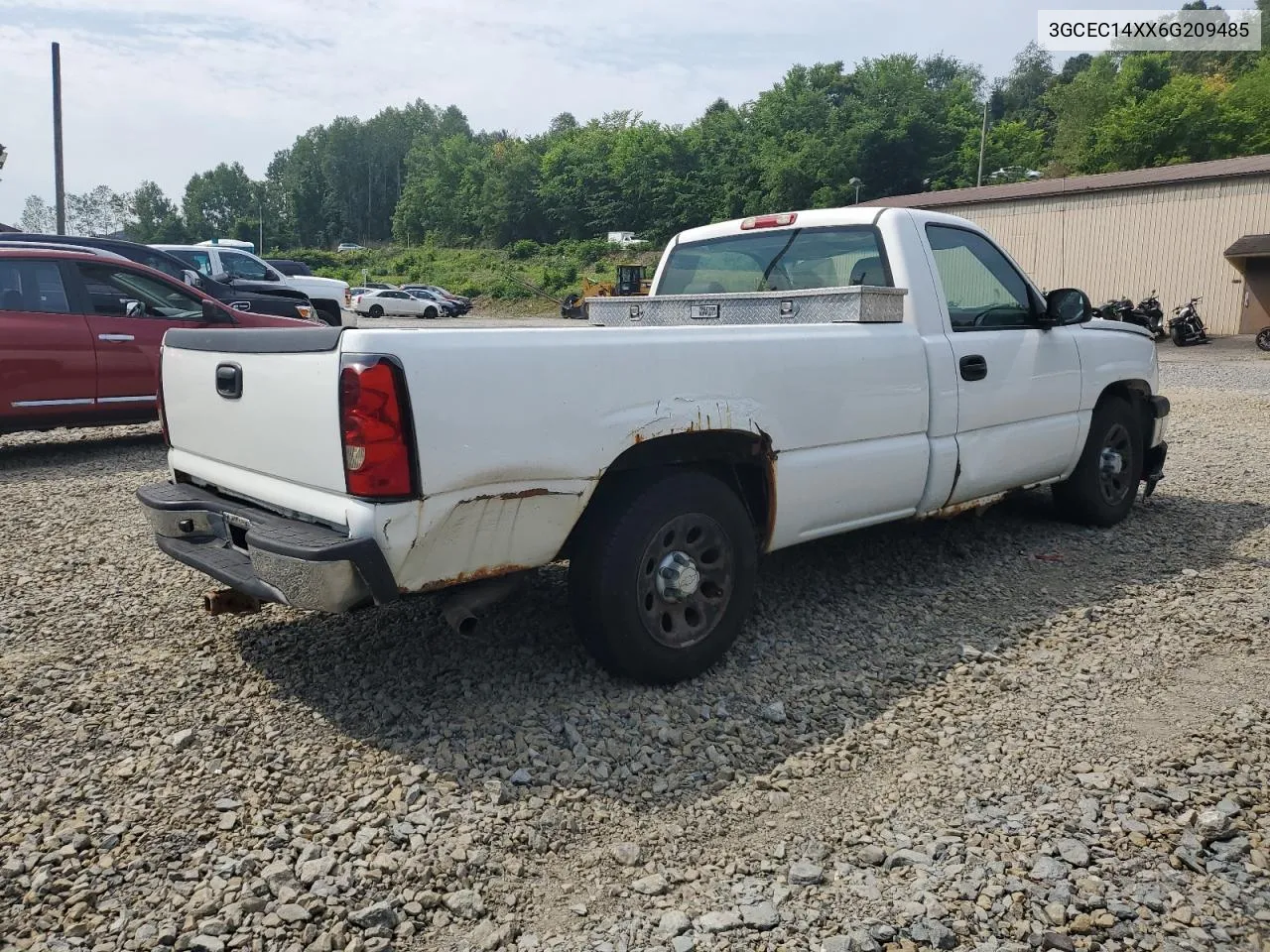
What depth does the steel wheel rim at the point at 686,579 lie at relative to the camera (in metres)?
3.50

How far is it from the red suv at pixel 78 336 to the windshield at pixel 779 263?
511 centimetres

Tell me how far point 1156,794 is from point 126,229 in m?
156

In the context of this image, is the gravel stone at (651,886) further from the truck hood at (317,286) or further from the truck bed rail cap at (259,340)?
the truck hood at (317,286)

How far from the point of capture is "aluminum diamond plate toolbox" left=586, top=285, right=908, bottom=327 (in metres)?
4.31

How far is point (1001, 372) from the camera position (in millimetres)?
4891

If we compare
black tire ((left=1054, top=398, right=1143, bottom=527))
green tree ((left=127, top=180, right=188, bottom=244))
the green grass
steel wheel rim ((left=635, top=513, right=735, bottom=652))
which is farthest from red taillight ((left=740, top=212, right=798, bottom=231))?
green tree ((left=127, top=180, right=188, bottom=244))

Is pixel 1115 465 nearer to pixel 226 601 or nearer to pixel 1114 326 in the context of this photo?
pixel 1114 326

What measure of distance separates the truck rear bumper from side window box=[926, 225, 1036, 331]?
10.3 ft

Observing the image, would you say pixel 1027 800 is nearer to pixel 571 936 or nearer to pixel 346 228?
pixel 571 936

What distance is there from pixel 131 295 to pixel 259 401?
612 cm

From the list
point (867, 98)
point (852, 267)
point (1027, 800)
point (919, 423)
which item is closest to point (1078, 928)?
point (1027, 800)

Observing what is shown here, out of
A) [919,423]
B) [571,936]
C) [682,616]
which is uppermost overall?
[919,423]

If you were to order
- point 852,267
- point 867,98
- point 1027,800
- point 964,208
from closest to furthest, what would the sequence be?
1. point 1027,800
2. point 852,267
3. point 964,208
4. point 867,98

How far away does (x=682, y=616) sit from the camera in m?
3.64
